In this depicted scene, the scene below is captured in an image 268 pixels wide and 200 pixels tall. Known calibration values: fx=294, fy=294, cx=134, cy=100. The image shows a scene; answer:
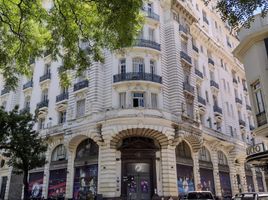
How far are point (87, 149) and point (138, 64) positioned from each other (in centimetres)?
906

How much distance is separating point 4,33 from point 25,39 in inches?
37.7

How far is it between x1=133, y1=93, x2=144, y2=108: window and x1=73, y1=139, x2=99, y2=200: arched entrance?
5.10 metres

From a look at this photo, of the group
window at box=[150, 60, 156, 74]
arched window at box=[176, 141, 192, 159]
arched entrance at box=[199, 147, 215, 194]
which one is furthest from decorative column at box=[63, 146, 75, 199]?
arched entrance at box=[199, 147, 215, 194]

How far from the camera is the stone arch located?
23.9m

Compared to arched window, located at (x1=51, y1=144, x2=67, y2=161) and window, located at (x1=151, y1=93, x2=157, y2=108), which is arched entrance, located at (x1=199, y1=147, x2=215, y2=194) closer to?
window, located at (x1=151, y1=93, x2=157, y2=108)

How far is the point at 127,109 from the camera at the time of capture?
79.3ft

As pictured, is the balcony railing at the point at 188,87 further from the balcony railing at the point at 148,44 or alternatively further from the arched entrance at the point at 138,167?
the arched entrance at the point at 138,167

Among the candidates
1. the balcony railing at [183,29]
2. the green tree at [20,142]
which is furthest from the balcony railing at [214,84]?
the green tree at [20,142]

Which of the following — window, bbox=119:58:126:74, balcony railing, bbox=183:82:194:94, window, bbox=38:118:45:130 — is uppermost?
window, bbox=119:58:126:74

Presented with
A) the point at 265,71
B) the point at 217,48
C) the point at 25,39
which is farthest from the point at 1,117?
the point at 217,48

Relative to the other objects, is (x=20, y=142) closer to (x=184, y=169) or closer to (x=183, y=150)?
(x=184, y=169)

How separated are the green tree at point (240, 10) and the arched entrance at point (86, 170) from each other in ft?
62.5

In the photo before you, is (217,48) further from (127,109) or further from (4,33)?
(4,33)

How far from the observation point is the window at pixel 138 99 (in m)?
25.6
